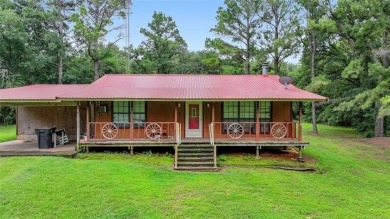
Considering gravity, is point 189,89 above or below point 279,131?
above

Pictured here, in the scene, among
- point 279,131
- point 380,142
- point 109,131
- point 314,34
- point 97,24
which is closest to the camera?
point 109,131

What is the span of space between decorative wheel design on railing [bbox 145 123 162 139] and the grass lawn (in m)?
1.23

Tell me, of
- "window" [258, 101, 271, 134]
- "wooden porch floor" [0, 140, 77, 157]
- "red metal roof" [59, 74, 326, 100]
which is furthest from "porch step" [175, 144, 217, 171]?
"wooden porch floor" [0, 140, 77, 157]

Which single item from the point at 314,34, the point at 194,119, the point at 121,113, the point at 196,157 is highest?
the point at 314,34

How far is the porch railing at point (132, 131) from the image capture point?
13438mm

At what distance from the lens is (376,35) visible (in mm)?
20969

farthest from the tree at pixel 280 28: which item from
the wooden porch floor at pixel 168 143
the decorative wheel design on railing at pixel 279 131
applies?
the wooden porch floor at pixel 168 143

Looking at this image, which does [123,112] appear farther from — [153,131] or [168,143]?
[168,143]

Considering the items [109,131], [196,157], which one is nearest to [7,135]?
[109,131]

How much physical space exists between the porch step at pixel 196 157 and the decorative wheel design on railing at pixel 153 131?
1.37 metres

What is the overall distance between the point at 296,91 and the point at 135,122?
7.78 metres

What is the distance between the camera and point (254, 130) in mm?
14367

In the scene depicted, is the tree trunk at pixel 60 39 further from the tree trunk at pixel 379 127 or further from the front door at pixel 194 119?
the tree trunk at pixel 379 127

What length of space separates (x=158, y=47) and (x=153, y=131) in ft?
→ 76.8
